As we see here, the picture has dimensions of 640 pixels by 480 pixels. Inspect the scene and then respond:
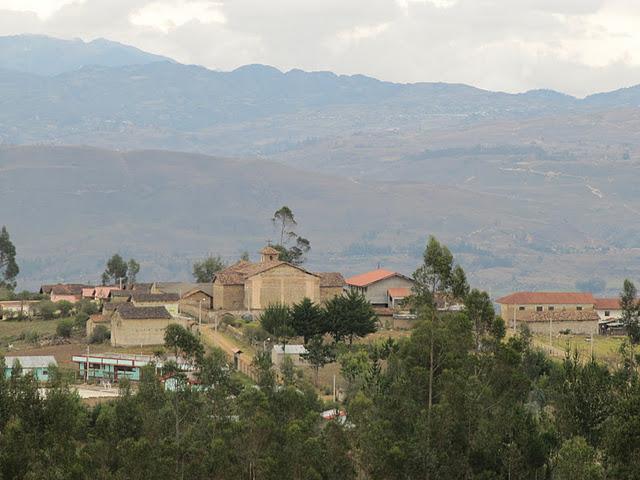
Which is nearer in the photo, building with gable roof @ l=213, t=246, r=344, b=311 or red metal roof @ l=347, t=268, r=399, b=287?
building with gable roof @ l=213, t=246, r=344, b=311

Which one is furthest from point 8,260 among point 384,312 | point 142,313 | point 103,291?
point 142,313

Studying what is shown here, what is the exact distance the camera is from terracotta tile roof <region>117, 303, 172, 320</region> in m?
84.4

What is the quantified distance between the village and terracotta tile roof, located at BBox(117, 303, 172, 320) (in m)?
0.06

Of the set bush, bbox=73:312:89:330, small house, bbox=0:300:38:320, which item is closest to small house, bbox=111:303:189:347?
bush, bbox=73:312:89:330

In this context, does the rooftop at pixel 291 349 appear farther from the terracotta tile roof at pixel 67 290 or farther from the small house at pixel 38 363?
the terracotta tile roof at pixel 67 290

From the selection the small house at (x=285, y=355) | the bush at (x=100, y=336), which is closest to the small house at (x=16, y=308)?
the bush at (x=100, y=336)

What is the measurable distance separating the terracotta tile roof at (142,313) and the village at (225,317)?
6 cm

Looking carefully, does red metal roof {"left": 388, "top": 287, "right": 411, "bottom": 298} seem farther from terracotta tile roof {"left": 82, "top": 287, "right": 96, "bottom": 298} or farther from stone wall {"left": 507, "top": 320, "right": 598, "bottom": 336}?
terracotta tile roof {"left": 82, "top": 287, "right": 96, "bottom": 298}

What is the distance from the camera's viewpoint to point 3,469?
42.5 metres

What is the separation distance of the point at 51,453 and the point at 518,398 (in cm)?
1665

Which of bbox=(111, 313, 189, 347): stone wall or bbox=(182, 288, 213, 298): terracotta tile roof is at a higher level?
bbox=(182, 288, 213, 298): terracotta tile roof

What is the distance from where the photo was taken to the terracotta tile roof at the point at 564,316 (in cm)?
9688

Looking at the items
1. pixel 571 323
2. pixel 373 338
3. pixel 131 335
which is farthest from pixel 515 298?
pixel 131 335

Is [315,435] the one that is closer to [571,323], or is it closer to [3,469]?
[3,469]
